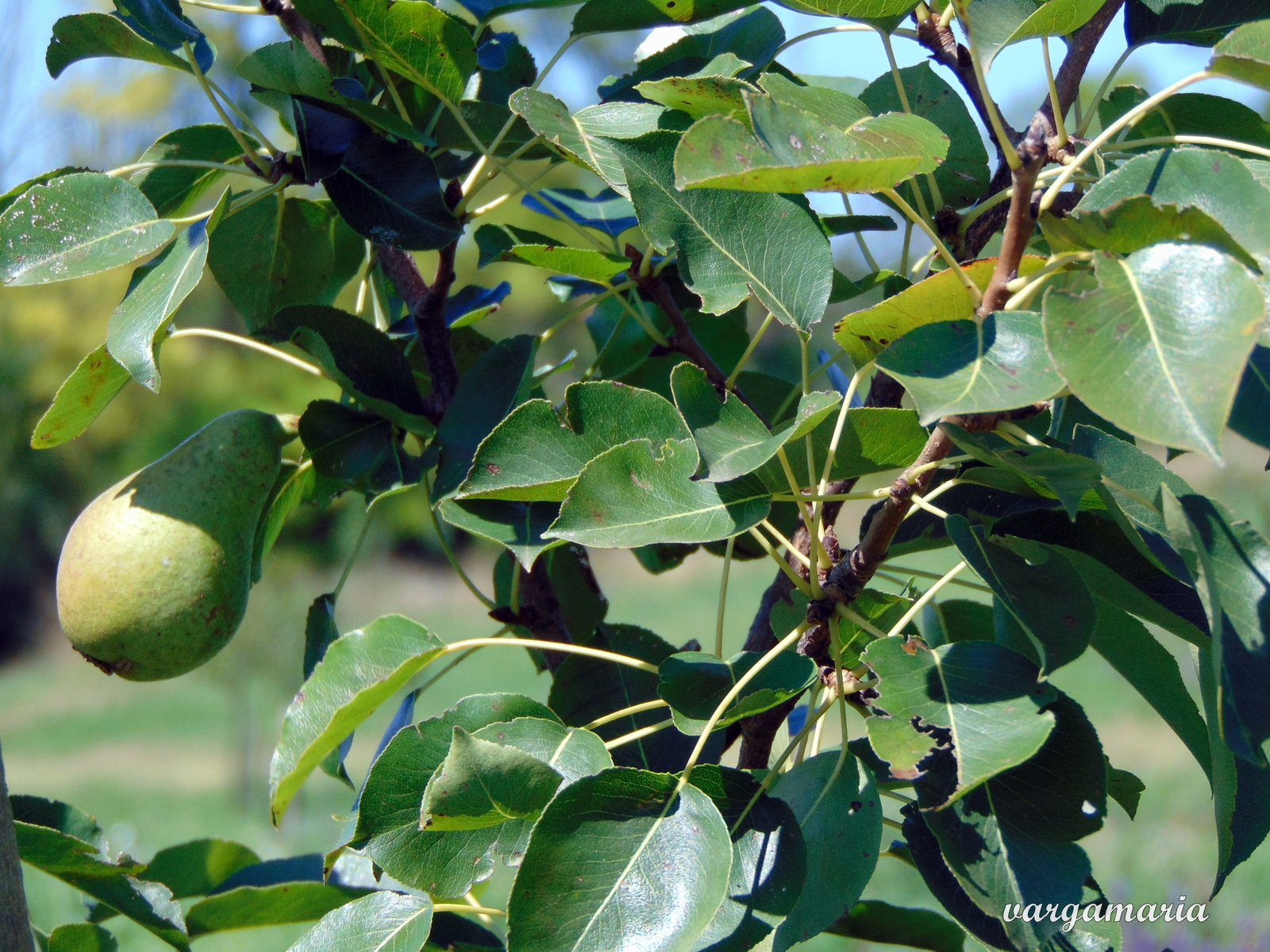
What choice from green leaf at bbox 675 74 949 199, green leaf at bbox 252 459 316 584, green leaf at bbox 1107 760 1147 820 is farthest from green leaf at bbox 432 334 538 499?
green leaf at bbox 1107 760 1147 820

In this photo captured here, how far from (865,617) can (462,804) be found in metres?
0.30

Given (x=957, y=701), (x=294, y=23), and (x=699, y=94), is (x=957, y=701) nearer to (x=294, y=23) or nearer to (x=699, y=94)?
(x=699, y=94)

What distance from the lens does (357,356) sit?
823mm

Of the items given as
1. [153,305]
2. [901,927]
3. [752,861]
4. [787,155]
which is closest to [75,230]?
[153,305]

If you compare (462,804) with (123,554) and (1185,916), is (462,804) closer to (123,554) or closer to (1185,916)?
(123,554)

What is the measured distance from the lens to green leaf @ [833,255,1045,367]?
56cm

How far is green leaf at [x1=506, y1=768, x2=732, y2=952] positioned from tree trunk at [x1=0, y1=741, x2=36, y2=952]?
0.36m

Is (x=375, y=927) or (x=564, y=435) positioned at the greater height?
(x=564, y=435)

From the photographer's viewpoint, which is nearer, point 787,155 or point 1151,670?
point 787,155

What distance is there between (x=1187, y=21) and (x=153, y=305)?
0.78 m

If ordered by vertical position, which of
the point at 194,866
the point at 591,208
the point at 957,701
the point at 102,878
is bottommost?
the point at 194,866

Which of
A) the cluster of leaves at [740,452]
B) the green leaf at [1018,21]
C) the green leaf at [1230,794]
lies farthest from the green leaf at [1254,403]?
the green leaf at [1018,21]

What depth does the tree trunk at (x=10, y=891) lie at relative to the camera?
650 millimetres

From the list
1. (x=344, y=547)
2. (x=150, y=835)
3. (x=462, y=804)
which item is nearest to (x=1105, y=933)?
(x=462, y=804)
